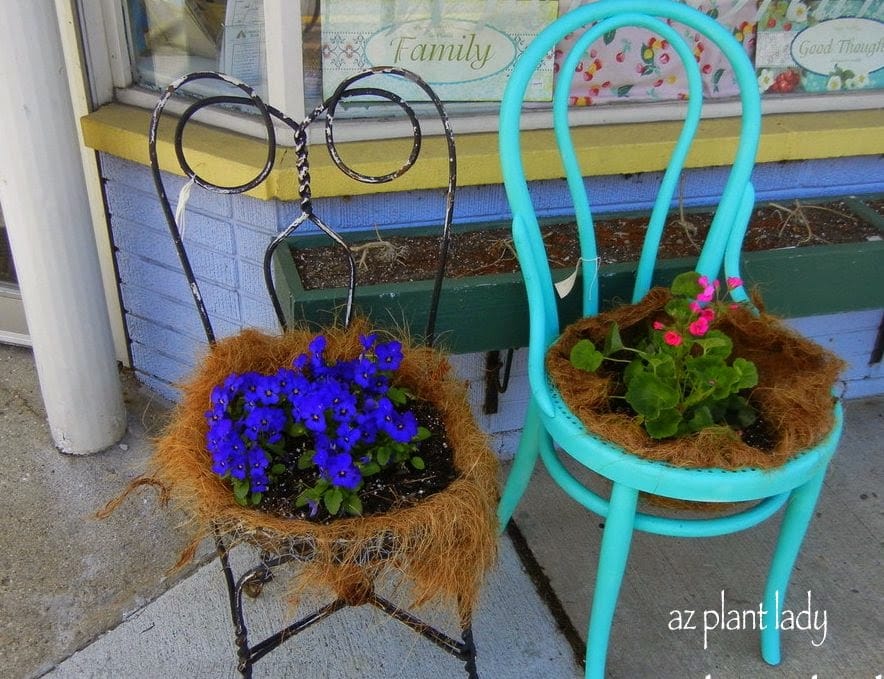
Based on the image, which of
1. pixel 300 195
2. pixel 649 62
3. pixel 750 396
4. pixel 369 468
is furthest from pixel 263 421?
pixel 649 62

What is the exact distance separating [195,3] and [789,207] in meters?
1.64

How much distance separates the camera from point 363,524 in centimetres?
140

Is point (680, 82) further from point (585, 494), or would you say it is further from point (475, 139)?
point (585, 494)

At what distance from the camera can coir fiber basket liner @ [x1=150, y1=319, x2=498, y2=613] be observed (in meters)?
1.41

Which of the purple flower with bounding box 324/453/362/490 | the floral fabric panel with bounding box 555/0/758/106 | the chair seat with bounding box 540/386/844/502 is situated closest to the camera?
the purple flower with bounding box 324/453/362/490

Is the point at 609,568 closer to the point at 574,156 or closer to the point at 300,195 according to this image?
the point at 574,156

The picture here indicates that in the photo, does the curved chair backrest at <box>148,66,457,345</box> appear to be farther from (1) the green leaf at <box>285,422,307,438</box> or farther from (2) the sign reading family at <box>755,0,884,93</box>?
(2) the sign reading family at <box>755,0,884,93</box>

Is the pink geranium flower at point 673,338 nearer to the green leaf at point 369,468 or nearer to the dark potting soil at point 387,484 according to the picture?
the dark potting soil at point 387,484

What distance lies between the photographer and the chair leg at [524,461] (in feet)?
6.12

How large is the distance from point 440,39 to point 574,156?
0.62 meters

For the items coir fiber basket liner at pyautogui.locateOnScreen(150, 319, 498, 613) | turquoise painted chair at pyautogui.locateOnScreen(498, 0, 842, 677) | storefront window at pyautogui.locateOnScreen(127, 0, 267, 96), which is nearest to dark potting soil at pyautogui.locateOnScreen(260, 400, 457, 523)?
coir fiber basket liner at pyautogui.locateOnScreen(150, 319, 498, 613)

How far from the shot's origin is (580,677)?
1.89 meters

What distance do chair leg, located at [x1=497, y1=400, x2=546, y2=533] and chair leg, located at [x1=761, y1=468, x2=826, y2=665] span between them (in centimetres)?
52

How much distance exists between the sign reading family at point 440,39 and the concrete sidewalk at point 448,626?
3.57 ft
